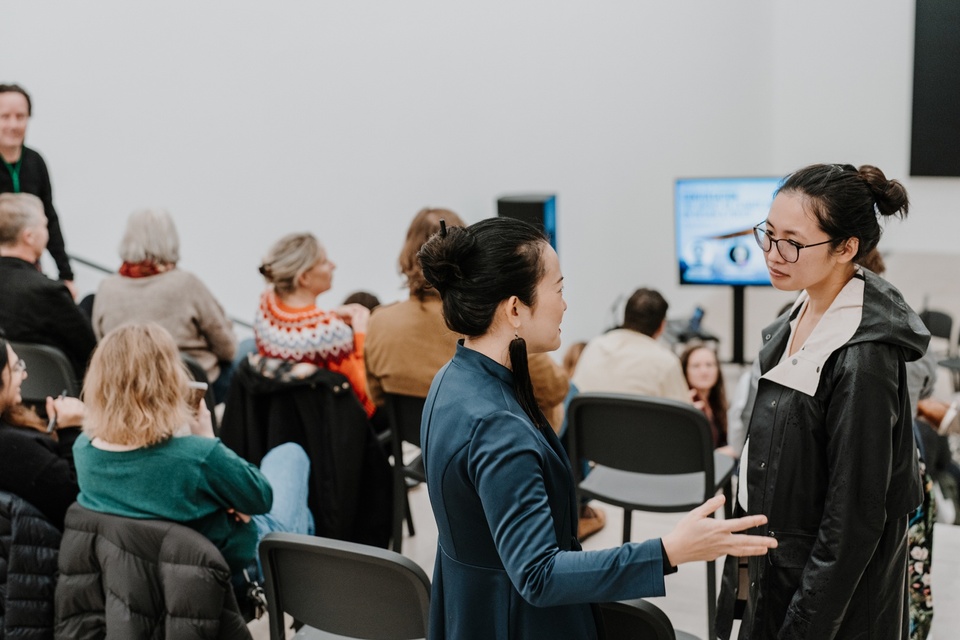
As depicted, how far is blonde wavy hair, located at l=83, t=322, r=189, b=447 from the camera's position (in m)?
2.23

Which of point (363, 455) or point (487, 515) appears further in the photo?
point (363, 455)

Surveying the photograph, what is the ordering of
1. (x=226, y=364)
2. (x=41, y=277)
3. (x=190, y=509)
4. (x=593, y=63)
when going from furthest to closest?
(x=593, y=63)
(x=226, y=364)
(x=41, y=277)
(x=190, y=509)

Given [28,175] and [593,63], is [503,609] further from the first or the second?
[593,63]

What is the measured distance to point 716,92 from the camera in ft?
28.0

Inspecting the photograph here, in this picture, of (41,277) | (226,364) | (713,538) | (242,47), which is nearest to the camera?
(713,538)

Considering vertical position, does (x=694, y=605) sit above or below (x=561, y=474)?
below

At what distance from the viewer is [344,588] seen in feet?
6.57

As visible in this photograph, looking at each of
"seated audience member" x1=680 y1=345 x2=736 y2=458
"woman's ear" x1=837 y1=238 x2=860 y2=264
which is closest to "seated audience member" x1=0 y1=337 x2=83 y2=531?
"woman's ear" x1=837 y1=238 x2=860 y2=264

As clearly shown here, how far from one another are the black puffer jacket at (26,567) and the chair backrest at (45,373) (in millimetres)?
849

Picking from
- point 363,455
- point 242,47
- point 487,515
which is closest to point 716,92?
point 242,47

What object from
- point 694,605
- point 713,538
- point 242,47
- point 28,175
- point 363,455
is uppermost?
point 242,47

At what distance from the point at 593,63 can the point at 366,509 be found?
14.8 feet

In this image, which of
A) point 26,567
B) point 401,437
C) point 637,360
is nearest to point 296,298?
point 401,437

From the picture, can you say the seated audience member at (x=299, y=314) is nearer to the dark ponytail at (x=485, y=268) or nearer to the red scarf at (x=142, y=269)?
the red scarf at (x=142, y=269)
